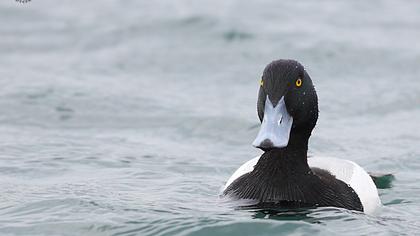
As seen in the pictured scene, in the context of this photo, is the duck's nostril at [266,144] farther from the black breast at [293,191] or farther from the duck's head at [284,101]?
the black breast at [293,191]

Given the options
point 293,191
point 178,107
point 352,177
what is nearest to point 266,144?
point 293,191

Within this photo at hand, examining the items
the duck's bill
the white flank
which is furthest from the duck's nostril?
the white flank

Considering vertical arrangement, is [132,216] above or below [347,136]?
below

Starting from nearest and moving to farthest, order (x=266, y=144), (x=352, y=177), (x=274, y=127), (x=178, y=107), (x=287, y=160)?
1. (x=266, y=144)
2. (x=274, y=127)
3. (x=287, y=160)
4. (x=352, y=177)
5. (x=178, y=107)

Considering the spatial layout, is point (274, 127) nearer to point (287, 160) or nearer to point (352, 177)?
point (287, 160)

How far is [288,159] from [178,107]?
4.98m

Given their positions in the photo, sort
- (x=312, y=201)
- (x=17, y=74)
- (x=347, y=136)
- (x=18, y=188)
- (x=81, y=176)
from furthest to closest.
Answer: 1. (x=17, y=74)
2. (x=347, y=136)
3. (x=81, y=176)
4. (x=18, y=188)
5. (x=312, y=201)

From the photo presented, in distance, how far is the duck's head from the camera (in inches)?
291

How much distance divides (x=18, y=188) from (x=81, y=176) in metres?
0.73

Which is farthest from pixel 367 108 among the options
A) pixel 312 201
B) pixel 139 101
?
pixel 312 201

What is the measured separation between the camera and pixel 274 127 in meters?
7.34

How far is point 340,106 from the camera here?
12938 mm

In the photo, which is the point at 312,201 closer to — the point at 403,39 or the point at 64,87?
the point at 64,87

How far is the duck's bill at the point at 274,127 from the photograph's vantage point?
23.6 ft
